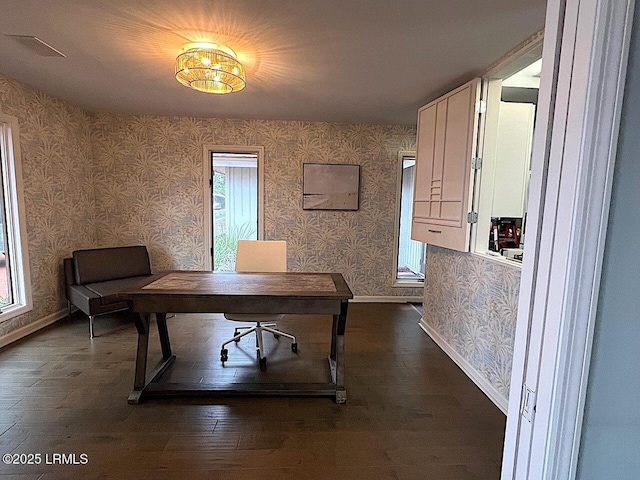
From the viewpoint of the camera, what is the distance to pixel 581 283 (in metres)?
0.56

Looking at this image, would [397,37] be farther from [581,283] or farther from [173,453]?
[173,453]

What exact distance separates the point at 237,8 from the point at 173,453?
2.38m

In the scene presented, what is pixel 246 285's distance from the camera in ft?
7.47

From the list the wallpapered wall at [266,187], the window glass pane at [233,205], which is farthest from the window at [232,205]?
the wallpapered wall at [266,187]

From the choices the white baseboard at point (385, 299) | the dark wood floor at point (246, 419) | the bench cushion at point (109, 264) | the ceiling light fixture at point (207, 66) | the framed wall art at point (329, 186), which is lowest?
the dark wood floor at point (246, 419)

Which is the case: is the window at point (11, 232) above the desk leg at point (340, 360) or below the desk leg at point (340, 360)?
above

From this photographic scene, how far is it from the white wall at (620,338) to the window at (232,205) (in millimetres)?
4060

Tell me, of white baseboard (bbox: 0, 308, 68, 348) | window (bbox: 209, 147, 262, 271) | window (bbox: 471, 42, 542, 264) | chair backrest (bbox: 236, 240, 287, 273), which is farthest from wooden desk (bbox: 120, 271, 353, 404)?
window (bbox: 209, 147, 262, 271)

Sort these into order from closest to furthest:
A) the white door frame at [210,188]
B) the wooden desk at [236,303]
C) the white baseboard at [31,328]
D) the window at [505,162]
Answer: the wooden desk at [236,303]
the window at [505,162]
the white baseboard at [31,328]
the white door frame at [210,188]

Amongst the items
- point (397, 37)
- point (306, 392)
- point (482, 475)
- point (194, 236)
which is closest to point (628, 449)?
point (482, 475)

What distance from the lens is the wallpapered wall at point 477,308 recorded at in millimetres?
2119

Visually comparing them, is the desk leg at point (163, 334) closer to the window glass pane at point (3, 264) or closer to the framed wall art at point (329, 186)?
the window glass pane at point (3, 264)

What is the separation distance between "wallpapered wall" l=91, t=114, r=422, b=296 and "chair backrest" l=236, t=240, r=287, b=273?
121 centimetres

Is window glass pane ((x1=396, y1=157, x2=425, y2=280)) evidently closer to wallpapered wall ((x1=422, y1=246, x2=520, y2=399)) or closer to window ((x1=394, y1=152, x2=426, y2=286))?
window ((x1=394, y1=152, x2=426, y2=286))
